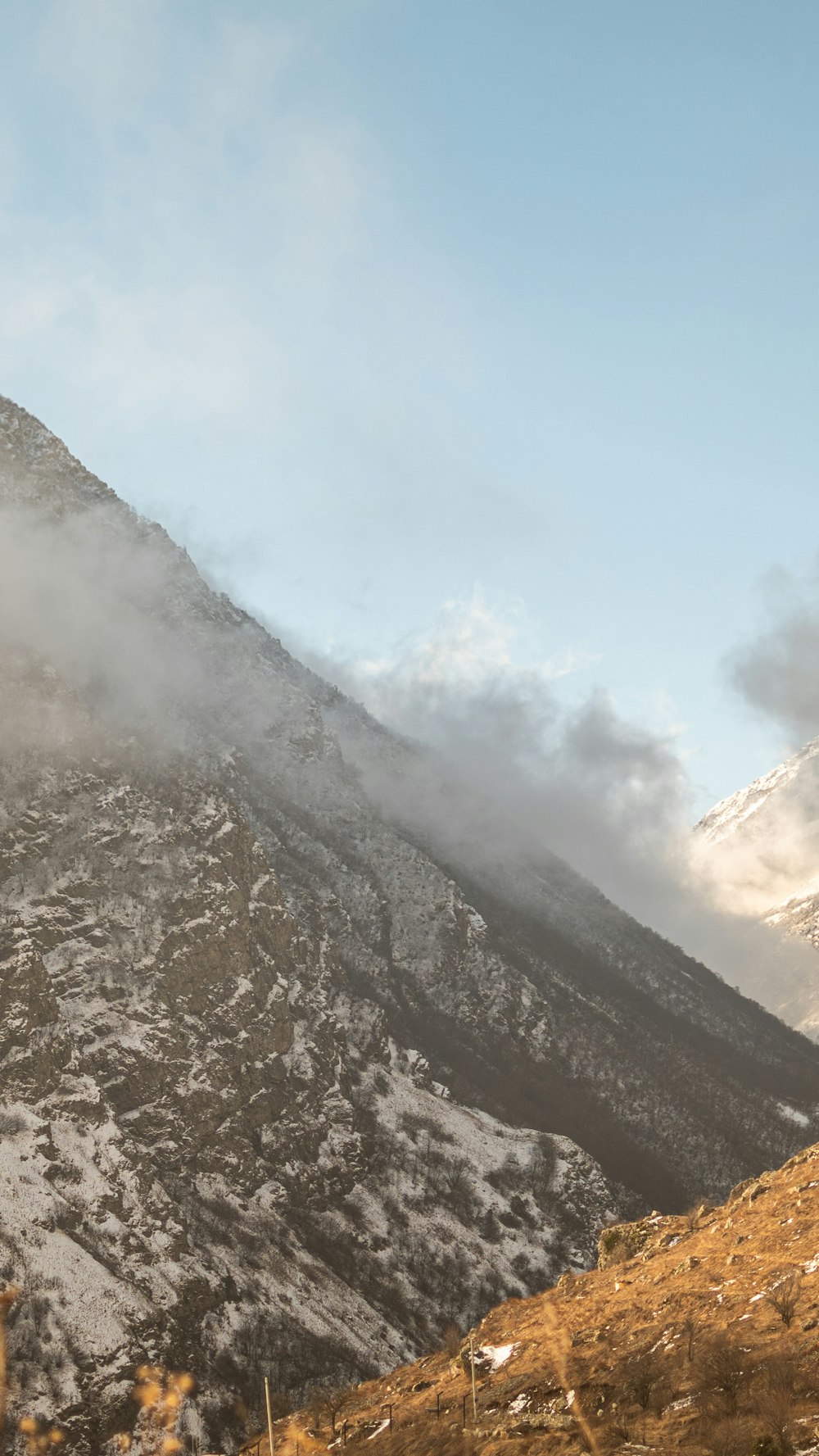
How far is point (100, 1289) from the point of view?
156500mm

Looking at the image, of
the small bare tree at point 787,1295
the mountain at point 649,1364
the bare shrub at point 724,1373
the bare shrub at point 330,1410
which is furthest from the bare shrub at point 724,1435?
the bare shrub at point 330,1410

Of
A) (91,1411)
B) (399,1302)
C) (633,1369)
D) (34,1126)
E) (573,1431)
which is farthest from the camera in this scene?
(399,1302)

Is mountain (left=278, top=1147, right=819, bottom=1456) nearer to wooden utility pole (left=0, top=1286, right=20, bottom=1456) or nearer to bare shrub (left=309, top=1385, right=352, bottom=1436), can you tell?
bare shrub (left=309, top=1385, right=352, bottom=1436)

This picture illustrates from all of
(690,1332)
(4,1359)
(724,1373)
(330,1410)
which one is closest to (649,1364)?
(690,1332)

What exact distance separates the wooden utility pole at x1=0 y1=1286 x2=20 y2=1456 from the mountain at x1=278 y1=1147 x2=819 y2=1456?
8354 centimetres

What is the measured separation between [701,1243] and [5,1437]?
10799 centimetres

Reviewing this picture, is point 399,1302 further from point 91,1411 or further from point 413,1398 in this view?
point 413,1398

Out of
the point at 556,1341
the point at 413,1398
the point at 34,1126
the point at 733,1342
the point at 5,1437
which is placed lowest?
the point at 5,1437

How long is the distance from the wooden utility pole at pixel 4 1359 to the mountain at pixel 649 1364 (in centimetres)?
8354

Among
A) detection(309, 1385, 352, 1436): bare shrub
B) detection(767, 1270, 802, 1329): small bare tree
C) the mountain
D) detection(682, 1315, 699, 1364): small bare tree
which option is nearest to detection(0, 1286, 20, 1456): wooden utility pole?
the mountain

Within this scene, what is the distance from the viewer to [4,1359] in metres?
139

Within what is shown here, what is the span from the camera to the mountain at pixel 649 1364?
35531 millimetres

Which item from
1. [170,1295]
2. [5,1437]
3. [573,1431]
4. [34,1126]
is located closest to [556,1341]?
[573,1431]

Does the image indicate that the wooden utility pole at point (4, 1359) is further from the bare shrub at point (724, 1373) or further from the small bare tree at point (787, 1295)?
the bare shrub at point (724, 1373)
